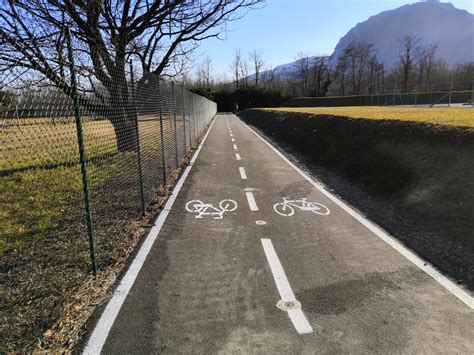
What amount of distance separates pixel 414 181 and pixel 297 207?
8.37 ft

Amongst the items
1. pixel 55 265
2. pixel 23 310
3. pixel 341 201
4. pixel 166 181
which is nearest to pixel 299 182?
pixel 341 201

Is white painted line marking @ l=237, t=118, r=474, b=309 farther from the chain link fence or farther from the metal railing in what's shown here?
the chain link fence

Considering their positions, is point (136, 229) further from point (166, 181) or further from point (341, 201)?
point (341, 201)

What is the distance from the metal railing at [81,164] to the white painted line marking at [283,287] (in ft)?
7.15

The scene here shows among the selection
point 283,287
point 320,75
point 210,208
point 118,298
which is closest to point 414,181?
point 210,208

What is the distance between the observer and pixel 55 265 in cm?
439

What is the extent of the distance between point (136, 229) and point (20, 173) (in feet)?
19.6

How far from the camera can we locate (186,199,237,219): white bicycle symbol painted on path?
6680 mm

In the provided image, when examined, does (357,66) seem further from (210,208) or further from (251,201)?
(210,208)

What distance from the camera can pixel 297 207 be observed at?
7.04 meters

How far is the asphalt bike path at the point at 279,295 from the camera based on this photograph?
307 centimetres

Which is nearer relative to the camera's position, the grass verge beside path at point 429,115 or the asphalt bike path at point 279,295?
the asphalt bike path at point 279,295

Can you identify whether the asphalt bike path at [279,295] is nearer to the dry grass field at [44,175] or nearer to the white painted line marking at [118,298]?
the white painted line marking at [118,298]

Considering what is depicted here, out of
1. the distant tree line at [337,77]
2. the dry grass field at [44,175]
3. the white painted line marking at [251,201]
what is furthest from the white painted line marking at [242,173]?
the distant tree line at [337,77]
